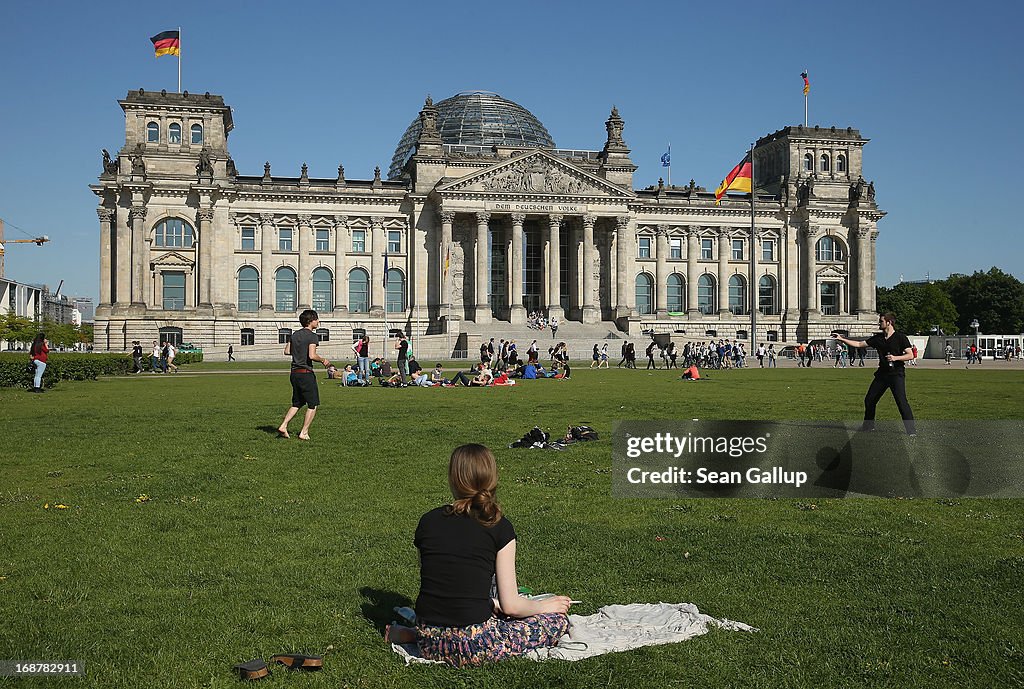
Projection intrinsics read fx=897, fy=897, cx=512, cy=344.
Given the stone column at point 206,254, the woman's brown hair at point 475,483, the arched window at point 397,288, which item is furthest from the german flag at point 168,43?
the woman's brown hair at point 475,483

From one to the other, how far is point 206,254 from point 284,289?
26.2 feet

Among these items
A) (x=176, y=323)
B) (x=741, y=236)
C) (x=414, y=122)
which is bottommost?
(x=176, y=323)

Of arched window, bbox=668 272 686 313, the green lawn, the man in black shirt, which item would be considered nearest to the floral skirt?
the green lawn

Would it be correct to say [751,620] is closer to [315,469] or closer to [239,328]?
[315,469]

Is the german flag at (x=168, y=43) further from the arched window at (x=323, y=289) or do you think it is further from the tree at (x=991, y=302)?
the tree at (x=991, y=302)

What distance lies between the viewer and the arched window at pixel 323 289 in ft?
290

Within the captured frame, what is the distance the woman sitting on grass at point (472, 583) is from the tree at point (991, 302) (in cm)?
12599

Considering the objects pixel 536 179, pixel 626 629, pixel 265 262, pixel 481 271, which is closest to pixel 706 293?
pixel 536 179

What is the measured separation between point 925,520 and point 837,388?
24623 mm

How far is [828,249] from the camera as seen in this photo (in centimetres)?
9812

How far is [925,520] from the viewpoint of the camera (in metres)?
10.1

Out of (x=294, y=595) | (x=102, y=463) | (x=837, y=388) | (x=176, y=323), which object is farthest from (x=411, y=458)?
(x=176, y=323)

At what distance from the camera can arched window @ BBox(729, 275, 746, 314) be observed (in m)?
97.4

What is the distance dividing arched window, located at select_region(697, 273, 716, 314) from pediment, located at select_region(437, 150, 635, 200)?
15.6 meters
